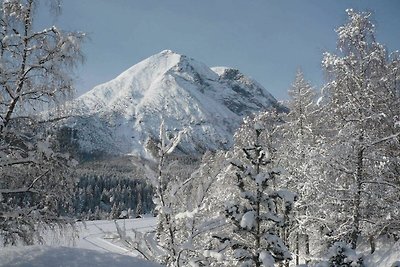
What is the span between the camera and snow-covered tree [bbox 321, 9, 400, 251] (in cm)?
1184

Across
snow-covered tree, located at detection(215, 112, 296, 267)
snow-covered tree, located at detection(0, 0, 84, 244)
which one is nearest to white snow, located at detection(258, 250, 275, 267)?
snow-covered tree, located at detection(215, 112, 296, 267)

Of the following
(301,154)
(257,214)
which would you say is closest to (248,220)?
(257,214)

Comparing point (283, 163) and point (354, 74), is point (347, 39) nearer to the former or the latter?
point (354, 74)

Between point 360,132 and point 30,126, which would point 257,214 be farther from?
point 30,126

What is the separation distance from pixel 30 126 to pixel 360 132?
8.65 meters

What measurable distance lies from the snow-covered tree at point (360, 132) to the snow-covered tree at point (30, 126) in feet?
24.4

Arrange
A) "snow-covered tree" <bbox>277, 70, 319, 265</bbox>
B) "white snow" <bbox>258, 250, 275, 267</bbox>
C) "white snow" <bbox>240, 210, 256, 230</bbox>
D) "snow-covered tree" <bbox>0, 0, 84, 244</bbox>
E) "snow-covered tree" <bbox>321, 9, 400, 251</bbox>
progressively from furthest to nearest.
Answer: "snow-covered tree" <bbox>277, 70, 319, 265</bbox> → "snow-covered tree" <bbox>321, 9, 400, 251</bbox> → "white snow" <bbox>240, 210, 256, 230</bbox> → "white snow" <bbox>258, 250, 275, 267</bbox> → "snow-covered tree" <bbox>0, 0, 84, 244</bbox>

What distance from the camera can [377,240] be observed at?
20.5 m

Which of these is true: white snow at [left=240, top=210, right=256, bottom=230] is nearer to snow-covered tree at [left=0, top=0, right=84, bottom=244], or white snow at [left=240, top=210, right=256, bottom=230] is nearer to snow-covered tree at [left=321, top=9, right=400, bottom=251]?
snow-covered tree at [left=321, top=9, right=400, bottom=251]

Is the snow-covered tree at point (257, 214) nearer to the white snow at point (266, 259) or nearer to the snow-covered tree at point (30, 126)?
the white snow at point (266, 259)

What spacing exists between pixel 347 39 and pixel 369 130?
287 cm

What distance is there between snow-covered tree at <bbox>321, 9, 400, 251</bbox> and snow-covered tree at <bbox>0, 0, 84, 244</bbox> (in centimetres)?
744

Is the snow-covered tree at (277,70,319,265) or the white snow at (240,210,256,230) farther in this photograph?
the snow-covered tree at (277,70,319,265)

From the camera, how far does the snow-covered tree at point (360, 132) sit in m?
11.8
